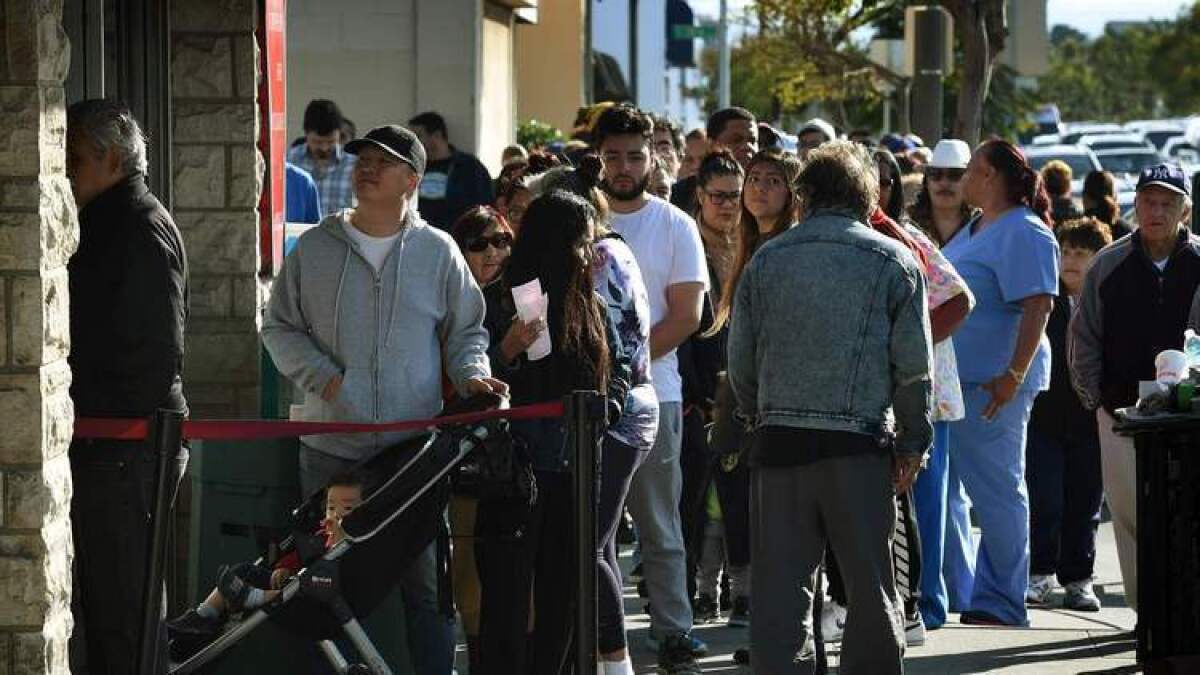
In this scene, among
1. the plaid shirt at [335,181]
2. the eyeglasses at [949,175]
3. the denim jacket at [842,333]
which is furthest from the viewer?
the plaid shirt at [335,181]

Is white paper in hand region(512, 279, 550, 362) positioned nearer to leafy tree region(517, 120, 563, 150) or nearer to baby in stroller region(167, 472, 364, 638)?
baby in stroller region(167, 472, 364, 638)

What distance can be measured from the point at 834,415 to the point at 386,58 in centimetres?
1407

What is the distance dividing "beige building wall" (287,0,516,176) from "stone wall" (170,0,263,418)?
11.7 meters

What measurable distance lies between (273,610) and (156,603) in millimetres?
399

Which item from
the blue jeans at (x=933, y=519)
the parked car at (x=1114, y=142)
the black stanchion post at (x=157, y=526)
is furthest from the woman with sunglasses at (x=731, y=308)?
the parked car at (x=1114, y=142)

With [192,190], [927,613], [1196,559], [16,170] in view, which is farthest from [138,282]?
[927,613]

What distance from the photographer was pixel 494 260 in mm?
9391

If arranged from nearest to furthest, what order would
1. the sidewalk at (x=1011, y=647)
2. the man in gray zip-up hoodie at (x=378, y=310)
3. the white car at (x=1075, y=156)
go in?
the man in gray zip-up hoodie at (x=378, y=310), the sidewalk at (x=1011, y=647), the white car at (x=1075, y=156)

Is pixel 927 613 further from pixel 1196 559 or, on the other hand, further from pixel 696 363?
pixel 1196 559

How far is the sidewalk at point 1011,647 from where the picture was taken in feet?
30.6

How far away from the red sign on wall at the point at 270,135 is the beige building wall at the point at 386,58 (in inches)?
448

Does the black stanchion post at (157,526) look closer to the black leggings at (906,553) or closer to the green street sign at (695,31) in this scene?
the black leggings at (906,553)

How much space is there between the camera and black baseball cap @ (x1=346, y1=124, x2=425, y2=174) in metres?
7.54

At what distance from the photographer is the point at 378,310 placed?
7410mm
